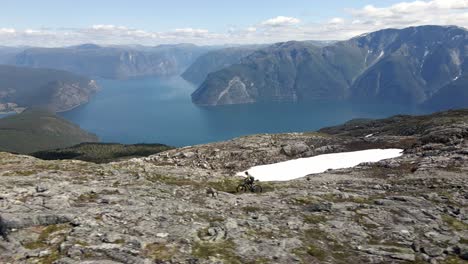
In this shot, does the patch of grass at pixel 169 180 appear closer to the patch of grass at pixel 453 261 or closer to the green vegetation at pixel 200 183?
the green vegetation at pixel 200 183

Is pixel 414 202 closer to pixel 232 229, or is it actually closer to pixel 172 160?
pixel 232 229

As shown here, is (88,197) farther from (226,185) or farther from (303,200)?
(303,200)

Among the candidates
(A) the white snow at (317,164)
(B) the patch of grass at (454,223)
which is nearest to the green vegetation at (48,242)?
(B) the patch of grass at (454,223)

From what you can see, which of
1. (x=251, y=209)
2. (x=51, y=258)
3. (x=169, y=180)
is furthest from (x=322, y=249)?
(x=169, y=180)

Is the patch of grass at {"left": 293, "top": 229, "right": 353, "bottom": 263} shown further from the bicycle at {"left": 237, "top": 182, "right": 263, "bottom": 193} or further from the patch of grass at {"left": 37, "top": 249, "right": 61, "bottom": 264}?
the patch of grass at {"left": 37, "top": 249, "right": 61, "bottom": 264}

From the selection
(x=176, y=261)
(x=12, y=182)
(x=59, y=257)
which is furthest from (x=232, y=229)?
(x=12, y=182)

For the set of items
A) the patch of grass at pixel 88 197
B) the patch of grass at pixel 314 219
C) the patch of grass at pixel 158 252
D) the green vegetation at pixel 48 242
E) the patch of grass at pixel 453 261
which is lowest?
the patch of grass at pixel 314 219
